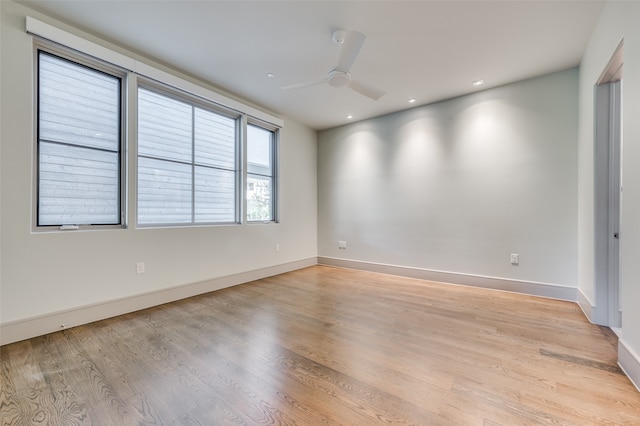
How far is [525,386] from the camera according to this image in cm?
160

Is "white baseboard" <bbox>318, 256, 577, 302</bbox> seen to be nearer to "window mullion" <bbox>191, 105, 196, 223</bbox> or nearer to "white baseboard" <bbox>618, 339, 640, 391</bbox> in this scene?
"white baseboard" <bbox>618, 339, 640, 391</bbox>

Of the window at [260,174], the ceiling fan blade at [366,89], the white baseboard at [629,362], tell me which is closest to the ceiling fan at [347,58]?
the ceiling fan blade at [366,89]

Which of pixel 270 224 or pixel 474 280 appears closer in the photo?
pixel 474 280

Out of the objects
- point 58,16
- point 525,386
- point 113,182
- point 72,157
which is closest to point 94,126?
point 72,157

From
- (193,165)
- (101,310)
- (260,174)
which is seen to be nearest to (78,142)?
(193,165)

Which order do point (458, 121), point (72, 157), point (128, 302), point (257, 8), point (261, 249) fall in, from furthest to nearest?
1. point (261, 249)
2. point (458, 121)
3. point (128, 302)
4. point (72, 157)
5. point (257, 8)

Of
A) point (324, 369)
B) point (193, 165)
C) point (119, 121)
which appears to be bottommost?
point (324, 369)

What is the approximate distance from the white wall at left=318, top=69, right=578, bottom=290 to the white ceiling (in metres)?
0.49

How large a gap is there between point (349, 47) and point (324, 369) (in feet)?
8.28

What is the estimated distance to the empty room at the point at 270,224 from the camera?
1.61 m

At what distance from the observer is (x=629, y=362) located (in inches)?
65.0

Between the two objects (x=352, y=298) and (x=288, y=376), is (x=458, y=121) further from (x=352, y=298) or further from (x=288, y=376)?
(x=288, y=376)

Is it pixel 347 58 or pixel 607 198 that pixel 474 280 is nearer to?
pixel 607 198

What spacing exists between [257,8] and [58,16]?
6.05ft
